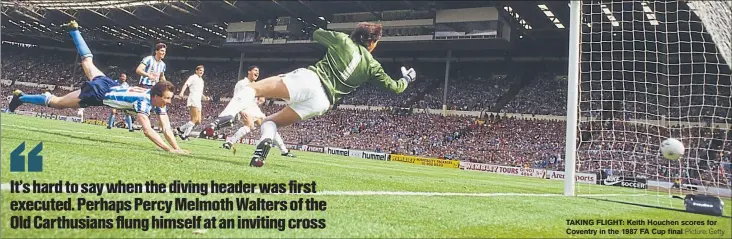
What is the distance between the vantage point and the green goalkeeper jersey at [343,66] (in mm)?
5922

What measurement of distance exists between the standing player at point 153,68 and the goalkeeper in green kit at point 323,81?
7.54ft

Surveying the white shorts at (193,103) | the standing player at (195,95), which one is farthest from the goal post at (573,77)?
the white shorts at (193,103)

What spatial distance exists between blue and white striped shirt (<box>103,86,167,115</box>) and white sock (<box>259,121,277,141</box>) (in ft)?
5.06

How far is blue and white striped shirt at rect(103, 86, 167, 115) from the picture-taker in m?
6.12

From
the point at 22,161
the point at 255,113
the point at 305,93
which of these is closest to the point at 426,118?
the point at 255,113

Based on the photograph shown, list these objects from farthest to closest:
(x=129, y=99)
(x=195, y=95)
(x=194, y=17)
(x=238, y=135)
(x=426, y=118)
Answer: (x=194, y=17), (x=426, y=118), (x=195, y=95), (x=238, y=135), (x=129, y=99)

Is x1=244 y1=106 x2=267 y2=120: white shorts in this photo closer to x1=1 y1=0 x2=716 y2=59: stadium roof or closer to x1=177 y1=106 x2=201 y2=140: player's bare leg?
x1=177 y1=106 x2=201 y2=140: player's bare leg

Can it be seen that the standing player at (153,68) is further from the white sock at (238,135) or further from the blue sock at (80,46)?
the white sock at (238,135)

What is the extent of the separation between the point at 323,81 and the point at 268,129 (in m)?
0.88

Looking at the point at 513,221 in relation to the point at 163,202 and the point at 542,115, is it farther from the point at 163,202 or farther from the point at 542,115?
the point at 542,115

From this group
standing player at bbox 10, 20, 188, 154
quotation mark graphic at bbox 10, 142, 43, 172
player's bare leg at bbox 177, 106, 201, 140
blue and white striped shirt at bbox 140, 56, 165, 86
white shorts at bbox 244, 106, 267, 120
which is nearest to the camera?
quotation mark graphic at bbox 10, 142, 43, 172

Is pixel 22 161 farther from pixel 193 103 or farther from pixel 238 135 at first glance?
pixel 193 103

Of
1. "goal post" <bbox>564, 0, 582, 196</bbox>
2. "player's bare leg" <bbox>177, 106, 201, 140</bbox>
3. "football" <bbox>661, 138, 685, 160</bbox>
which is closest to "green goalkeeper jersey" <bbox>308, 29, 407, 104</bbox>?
"goal post" <bbox>564, 0, 582, 196</bbox>

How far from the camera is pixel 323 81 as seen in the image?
5.88 meters
